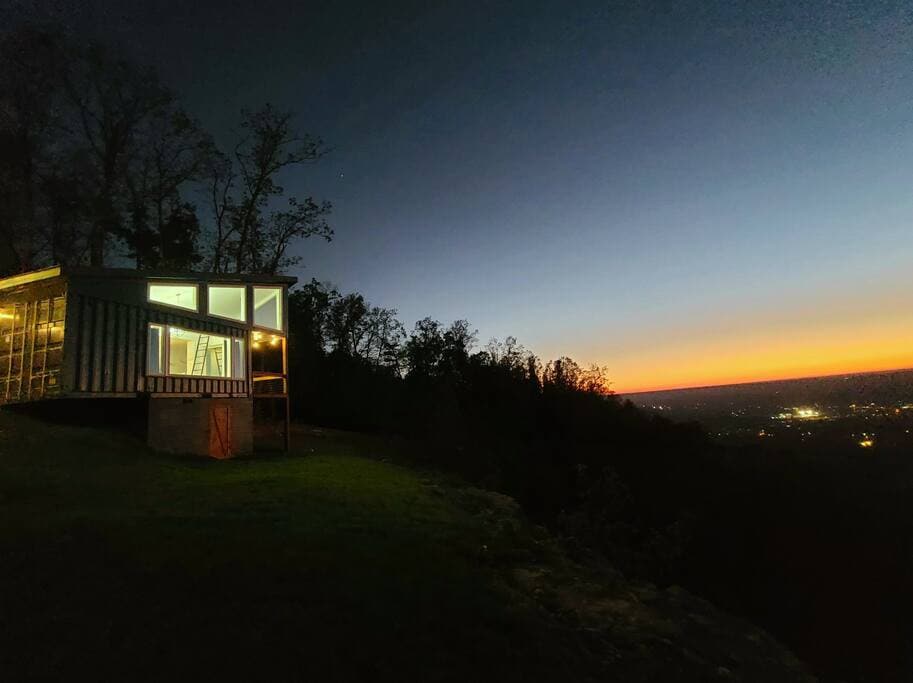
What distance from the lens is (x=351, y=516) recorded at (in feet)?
32.3

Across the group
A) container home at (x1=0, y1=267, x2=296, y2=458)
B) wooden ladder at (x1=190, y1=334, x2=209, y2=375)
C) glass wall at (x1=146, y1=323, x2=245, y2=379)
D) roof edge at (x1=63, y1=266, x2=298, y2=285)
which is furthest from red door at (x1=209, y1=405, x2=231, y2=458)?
roof edge at (x1=63, y1=266, x2=298, y2=285)

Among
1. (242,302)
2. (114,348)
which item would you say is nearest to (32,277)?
(114,348)

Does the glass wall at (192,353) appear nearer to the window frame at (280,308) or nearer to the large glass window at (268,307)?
the window frame at (280,308)

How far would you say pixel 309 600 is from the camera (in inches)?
219

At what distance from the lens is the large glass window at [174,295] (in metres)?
17.8

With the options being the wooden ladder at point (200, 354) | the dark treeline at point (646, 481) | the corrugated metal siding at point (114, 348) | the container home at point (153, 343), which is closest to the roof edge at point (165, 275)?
the container home at point (153, 343)

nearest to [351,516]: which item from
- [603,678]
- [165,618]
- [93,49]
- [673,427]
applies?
[165,618]

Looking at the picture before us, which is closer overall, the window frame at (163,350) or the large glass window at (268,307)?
the window frame at (163,350)

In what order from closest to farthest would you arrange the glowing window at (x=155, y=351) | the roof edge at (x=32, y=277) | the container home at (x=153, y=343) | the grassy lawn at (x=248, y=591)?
the grassy lawn at (x=248, y=591) → the roof edge at (x=32, y=277) → the container home at (x=153, y=343) → the glowing window at (x=155, y=351)

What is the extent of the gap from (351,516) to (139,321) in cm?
1140

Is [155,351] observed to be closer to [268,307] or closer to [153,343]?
[153,343]

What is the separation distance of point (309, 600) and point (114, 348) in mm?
13983

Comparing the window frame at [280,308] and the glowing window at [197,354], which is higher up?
the window frame at [280,308]

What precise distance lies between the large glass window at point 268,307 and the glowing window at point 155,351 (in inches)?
166
